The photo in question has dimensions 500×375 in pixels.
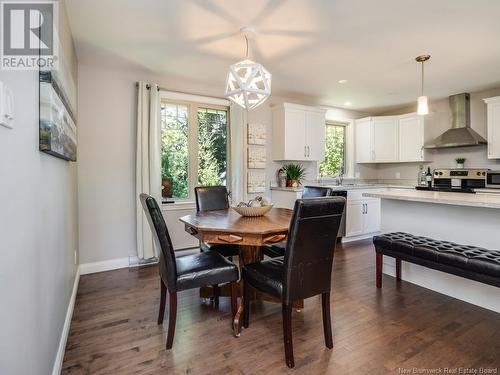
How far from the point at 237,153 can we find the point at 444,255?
2.79 m

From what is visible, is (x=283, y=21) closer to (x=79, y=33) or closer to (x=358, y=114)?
(x=79, y=33)

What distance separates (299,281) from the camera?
176 centimetres

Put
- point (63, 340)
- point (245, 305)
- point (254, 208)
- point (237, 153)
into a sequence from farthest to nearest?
1. point (237, 153)
2. point (254, 208)
3. point (245, 305)
4. point (63, 340)

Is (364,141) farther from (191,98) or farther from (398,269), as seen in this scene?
(191,98)

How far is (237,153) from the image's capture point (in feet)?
13.6

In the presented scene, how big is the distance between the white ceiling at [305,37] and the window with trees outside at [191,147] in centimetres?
47

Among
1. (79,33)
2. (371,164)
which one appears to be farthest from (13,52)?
(371,164)

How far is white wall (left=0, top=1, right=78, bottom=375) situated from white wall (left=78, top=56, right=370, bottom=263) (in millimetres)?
1742

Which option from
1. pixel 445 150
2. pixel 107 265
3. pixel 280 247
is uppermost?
pixel 445 150

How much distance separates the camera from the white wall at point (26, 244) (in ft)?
3.06

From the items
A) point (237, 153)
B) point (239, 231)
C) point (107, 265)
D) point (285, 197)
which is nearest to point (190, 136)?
point (237, 153)

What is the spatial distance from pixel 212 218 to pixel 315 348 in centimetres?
124

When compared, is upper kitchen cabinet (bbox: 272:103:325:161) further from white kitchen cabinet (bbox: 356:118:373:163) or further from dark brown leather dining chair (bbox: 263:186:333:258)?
dark brown leather dining chair (bbox: 263:186:333:258)

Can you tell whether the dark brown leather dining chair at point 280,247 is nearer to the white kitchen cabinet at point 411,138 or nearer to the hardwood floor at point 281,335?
the hardwood floor at point 281,335
